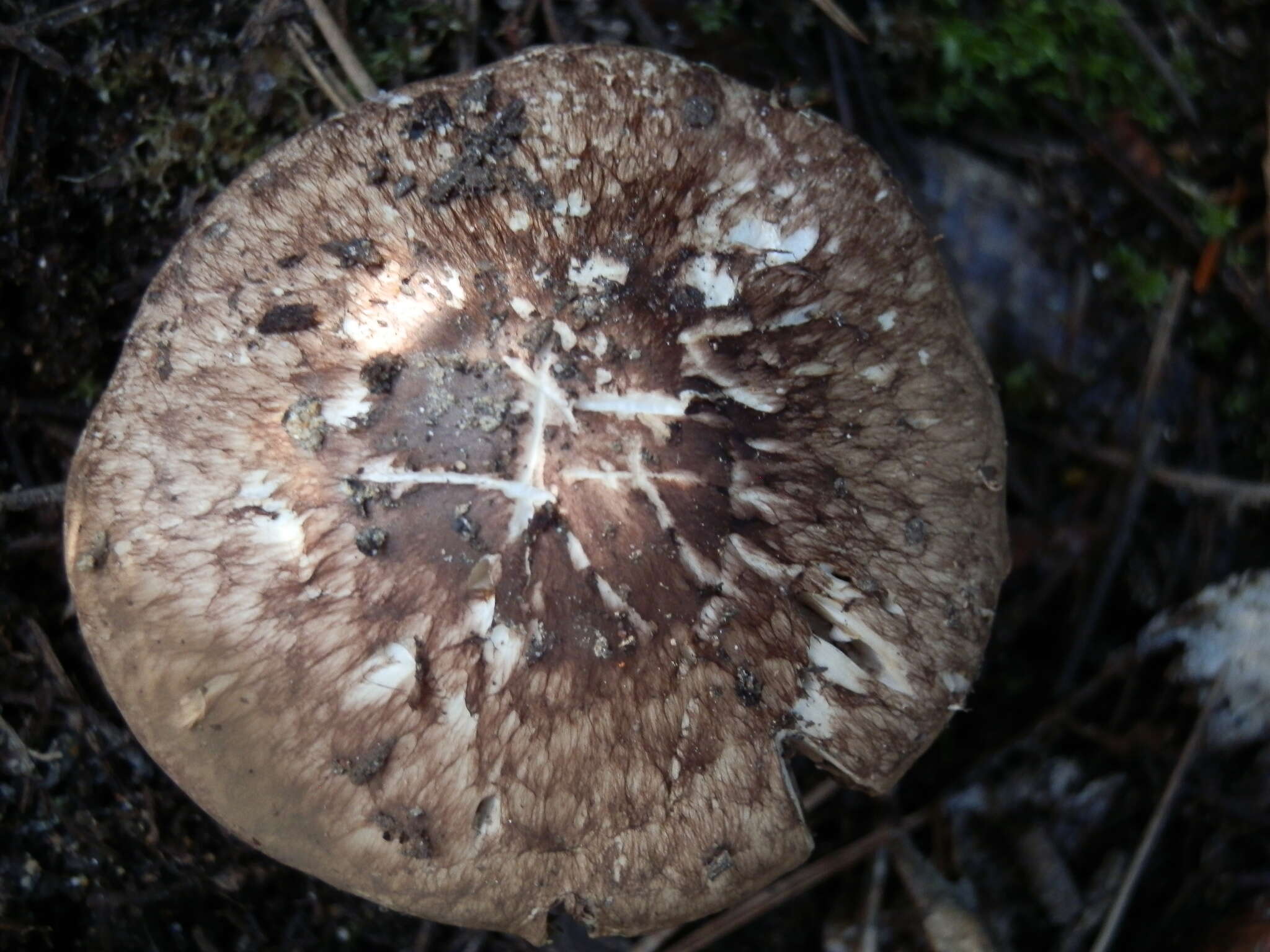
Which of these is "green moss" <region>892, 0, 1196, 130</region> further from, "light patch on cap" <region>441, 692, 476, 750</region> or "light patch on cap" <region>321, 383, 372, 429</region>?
"light patch on cap" <region>441, 692, 476, 750</region>

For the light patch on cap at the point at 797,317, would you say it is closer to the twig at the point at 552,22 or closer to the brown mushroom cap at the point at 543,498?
the brown mushroom cap at the point at 543,498

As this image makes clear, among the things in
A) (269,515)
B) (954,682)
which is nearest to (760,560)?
(954,682)

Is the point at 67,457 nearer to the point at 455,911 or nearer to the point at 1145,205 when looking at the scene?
the point at 455,911

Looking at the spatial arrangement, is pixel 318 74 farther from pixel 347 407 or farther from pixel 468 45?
pixel 347 407

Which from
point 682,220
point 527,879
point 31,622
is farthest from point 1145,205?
point 31,622

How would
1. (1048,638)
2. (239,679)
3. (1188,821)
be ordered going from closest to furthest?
(239,679) < (1188,821) < (1048,638)
